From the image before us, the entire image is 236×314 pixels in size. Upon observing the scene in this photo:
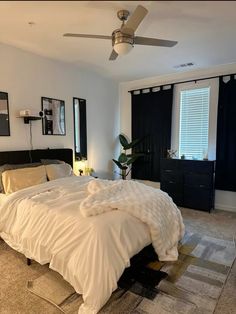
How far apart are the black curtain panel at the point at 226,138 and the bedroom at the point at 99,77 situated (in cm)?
13

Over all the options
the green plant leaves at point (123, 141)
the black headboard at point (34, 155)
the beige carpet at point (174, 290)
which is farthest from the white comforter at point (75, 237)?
the green plant leaves at point (123, 141)

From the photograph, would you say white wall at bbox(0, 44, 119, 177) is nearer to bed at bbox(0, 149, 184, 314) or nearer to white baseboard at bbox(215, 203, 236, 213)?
bed at bbox(0, 149, 184, 314)

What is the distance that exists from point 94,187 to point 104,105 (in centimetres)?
293

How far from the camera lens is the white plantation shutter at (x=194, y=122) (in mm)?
4418

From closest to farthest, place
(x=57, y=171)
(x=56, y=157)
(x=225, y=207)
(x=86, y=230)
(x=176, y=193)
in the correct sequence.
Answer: (x=86, y=230) → (x=57, y=171) → (x=56, y=157) → (x=225, y=207) → (x=176, y=193)

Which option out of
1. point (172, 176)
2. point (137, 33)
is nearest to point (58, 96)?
point (137, 33)

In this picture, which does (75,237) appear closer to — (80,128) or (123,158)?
(80,128)

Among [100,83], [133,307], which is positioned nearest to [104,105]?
[100,83]

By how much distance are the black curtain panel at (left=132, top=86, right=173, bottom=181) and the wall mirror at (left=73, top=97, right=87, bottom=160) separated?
51.1 inches

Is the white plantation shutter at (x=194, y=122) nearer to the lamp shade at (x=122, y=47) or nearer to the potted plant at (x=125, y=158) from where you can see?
the potted plant at (x=125, y=158)

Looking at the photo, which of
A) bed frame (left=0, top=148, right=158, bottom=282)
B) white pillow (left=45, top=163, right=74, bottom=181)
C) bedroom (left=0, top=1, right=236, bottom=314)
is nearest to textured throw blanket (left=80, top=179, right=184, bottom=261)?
bed frame (left=0, top=148, right=158, bottom=282)

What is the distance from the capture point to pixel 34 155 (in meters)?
3.62

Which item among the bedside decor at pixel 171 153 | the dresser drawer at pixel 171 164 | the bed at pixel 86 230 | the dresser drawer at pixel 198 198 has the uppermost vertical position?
the bedside decor at pixel 171 153

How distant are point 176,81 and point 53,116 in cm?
265
